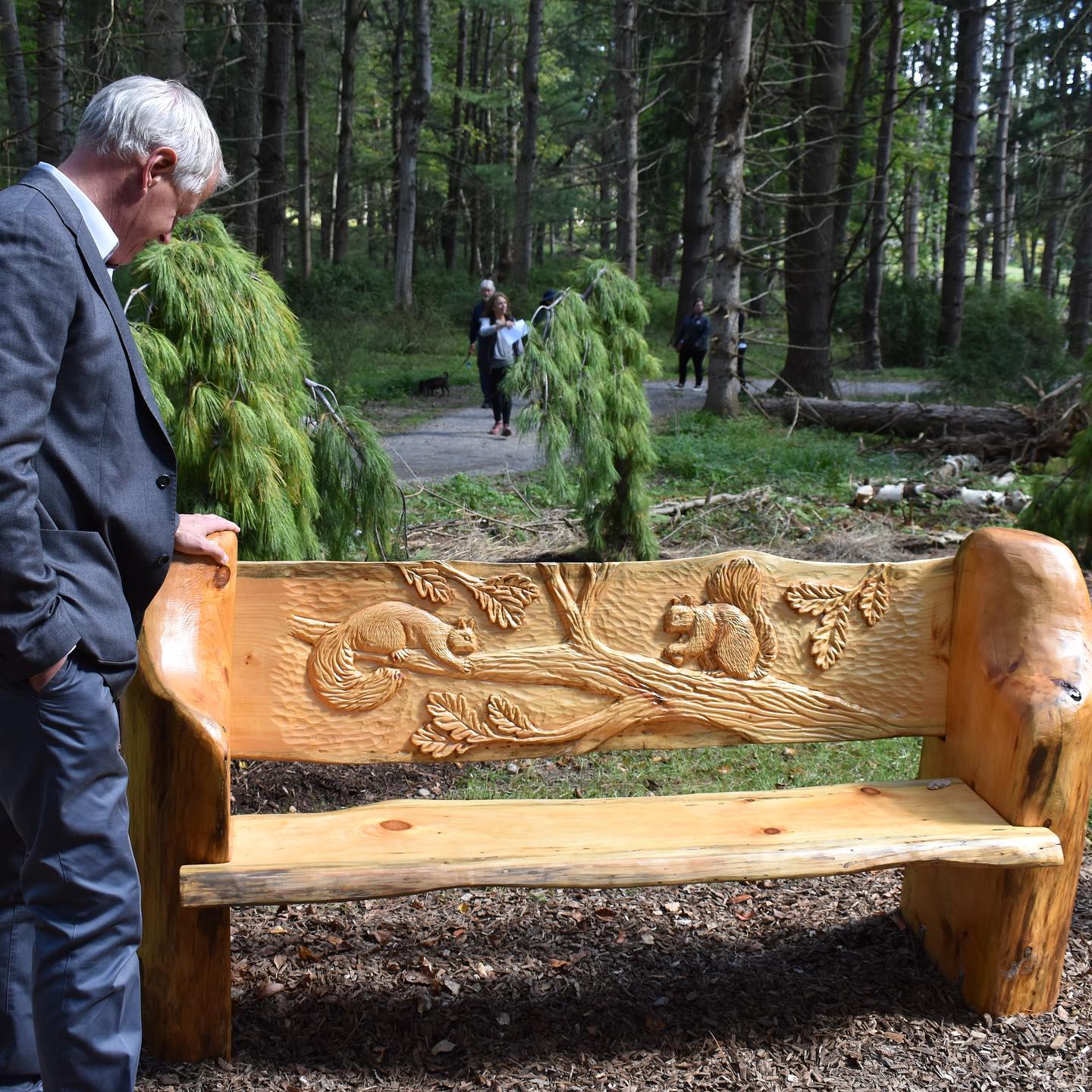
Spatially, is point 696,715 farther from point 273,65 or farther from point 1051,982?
point 273,65

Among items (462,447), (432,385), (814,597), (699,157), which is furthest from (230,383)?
(699,157)

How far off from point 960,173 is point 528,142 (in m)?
8.97

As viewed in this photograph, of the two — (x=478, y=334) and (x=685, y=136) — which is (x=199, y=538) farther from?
(x=685, y=136)

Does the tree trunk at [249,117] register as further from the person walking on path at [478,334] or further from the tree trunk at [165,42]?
the tree trunk at [165,42]

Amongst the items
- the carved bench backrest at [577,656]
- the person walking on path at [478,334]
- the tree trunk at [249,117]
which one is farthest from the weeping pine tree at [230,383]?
the tree trunk at [249,117]

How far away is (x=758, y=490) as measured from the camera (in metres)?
7.71

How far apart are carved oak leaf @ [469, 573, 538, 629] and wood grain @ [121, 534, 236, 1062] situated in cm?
58

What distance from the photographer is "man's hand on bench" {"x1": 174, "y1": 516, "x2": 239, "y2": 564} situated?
2.18 meters

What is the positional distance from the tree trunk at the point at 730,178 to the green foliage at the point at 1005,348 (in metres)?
3.32

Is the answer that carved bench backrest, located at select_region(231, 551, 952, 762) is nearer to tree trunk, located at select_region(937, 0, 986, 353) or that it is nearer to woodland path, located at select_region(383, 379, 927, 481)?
woodland path, located at select_region(383, 379, 927, 481)

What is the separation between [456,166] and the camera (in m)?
35.3

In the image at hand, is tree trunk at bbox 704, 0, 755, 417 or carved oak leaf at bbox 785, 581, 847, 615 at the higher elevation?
tree trunk at bbox 704, 0, 755, 417

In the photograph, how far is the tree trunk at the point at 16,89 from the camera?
32.0 feet

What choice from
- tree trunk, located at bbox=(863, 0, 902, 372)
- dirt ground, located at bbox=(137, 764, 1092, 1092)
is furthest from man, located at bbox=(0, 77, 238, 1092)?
tree trunk, located at bbox=(863, 0, 902, 372)
